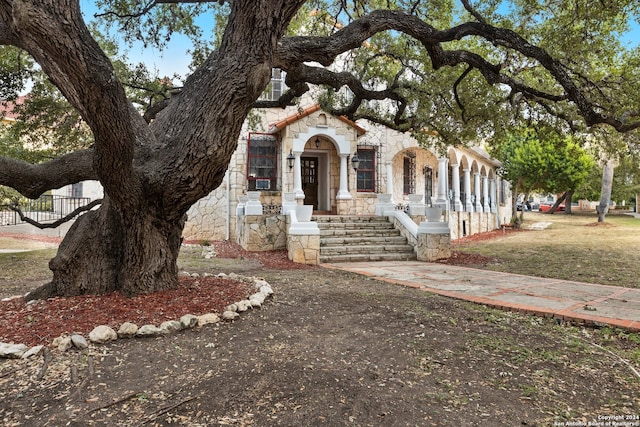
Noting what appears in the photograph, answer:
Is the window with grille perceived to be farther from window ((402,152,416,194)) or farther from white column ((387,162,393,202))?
white column ((387,162,393,202))

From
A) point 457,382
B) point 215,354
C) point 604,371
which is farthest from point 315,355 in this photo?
point 604,371

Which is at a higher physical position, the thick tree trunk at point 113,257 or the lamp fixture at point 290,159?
the lamp fixture at point 290,159

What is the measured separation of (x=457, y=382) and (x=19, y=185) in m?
4.75

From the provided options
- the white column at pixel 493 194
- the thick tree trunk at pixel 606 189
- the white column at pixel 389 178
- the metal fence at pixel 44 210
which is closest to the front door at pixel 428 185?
the white column at pixel 389 178

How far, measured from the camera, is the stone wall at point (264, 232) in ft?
35.0

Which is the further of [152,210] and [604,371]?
[152,210]

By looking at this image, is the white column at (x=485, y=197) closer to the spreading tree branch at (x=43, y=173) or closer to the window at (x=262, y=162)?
the window at (x=262, y=162)

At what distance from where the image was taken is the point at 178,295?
4359 mm

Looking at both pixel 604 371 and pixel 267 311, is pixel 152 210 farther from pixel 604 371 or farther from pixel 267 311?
pixel 604 371

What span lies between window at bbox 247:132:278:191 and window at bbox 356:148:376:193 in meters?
3.34

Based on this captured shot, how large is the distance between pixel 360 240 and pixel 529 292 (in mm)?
5174

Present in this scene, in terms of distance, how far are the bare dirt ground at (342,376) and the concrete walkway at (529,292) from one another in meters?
0.35

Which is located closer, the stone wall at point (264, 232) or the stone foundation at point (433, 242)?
the stone foundation at point (433, 242)

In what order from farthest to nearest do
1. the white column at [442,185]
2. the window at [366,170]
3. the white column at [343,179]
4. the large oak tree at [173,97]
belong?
1. the white column at [442,185]
2. the window at [366,170]
3. the white column at [343,179]
4. the large oak tree at [173,97]
